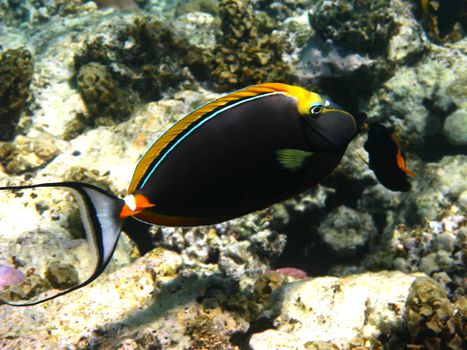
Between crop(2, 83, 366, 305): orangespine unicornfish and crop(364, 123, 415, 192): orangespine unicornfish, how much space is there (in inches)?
51.0

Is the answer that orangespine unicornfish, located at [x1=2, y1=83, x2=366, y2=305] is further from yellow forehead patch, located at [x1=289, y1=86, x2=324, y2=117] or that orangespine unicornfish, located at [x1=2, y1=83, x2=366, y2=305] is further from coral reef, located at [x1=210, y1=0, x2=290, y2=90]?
coral reef, located at [x1=210, y1=0, x2=290, y2=90]

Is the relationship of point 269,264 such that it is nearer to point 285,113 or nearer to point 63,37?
point 285,113

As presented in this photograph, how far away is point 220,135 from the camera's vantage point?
1615 millimetres

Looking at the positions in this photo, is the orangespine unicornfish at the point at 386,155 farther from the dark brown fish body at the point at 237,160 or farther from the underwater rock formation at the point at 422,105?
the underwater rock formation at the point at 422,105

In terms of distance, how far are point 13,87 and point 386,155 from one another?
5293mm

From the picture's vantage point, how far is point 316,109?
1549 mm

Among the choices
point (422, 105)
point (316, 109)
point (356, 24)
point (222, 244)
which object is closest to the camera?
point (316, 109)

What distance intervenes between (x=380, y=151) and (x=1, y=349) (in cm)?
296

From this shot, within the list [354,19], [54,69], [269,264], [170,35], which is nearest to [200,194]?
[269,264]

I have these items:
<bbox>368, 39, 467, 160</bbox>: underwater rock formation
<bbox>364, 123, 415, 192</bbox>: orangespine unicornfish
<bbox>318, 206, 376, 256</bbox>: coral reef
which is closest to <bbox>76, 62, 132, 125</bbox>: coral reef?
<bbox>318, 206, 376, 256</bbox>: coral reef

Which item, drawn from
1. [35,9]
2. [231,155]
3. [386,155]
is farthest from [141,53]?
[35,9]

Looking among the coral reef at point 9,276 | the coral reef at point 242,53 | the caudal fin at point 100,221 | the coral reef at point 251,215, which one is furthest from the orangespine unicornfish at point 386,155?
the coral reef at point 9,276

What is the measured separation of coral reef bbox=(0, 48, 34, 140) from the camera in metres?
5.36

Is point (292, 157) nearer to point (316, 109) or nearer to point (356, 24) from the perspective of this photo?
point (316, 109)
